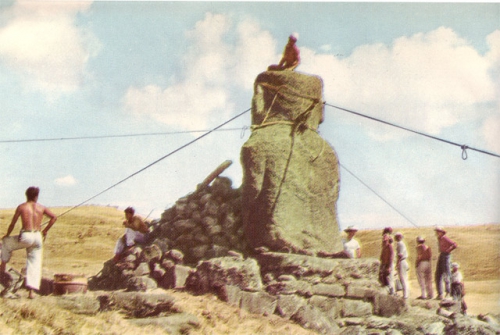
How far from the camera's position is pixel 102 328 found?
7.44 meters

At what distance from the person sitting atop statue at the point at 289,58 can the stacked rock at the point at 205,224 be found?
208cm

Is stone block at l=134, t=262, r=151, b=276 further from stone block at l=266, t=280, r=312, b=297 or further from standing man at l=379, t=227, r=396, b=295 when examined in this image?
standing man at l=379, t=227, r=396, b=295

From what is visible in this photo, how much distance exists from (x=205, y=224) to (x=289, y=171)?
1656 mm

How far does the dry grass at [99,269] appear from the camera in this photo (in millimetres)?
7153

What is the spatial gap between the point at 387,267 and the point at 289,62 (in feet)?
12.2

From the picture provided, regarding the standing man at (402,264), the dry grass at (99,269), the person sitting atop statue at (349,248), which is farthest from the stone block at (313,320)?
the standing man at (402,264)

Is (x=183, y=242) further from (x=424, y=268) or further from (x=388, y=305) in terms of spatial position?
(x=424, y=268)

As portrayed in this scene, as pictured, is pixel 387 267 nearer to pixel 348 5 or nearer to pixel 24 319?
pixel 348 5

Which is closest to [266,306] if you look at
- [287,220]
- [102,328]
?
[287,220]

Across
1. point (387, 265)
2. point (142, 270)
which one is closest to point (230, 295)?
point (142, 270)

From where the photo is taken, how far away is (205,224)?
415 inches

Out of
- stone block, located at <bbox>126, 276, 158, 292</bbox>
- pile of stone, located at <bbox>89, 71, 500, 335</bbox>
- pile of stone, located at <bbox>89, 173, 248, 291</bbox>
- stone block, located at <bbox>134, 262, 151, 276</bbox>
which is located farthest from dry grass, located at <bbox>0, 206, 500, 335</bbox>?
stone block, located at <bbox>134, 262, 151, 276</bbox>

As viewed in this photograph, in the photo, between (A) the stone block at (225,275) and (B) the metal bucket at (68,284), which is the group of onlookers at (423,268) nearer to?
(A) the stone block at (225,275)

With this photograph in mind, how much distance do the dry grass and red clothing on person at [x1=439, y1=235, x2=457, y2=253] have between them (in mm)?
1235
